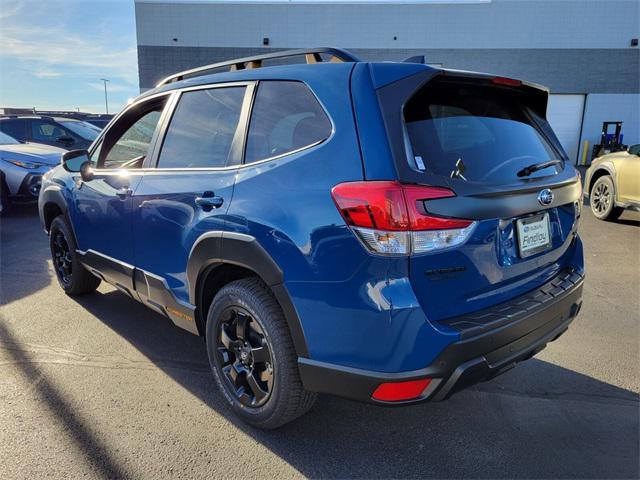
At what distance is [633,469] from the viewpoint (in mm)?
2316

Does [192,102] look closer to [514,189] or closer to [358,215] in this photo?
[358,215]

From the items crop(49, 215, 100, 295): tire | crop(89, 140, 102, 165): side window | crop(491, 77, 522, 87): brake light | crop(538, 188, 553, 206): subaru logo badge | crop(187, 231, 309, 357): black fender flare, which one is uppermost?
crop(491, 77, 522, 87): brake light

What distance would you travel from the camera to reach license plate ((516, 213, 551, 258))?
2.22 meters

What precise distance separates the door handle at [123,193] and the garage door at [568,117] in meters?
22.4

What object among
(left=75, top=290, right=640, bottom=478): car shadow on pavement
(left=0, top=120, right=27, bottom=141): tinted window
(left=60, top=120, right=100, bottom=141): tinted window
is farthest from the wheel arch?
(left=0, top=120, right=27, bottom=141): tinted window

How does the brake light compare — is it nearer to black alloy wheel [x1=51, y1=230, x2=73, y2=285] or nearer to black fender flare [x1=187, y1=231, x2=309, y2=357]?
black fender flare [x1=187, y1=231, x2=309, y2=357]

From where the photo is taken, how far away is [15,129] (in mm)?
10586

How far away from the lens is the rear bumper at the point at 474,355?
1.91 meters

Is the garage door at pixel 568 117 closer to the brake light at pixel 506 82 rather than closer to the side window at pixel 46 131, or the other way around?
the side window at pixel 46 131

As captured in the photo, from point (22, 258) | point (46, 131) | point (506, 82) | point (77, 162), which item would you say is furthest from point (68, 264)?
point (46, 131)

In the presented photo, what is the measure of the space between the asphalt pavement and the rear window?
1.42 m

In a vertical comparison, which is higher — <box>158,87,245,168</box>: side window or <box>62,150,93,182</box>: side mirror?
<box>158,87,245,168</box>: side window

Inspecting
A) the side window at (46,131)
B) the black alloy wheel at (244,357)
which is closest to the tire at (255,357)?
the black alloy wheel at (244,357)

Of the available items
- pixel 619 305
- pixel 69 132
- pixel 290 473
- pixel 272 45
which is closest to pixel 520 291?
pixel 290 473
